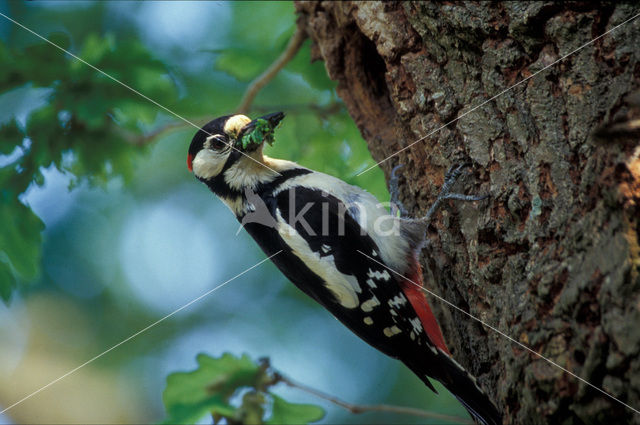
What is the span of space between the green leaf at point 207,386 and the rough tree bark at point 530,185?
878 mm

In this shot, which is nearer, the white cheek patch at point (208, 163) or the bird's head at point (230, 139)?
the bird's head at point (230, 139)

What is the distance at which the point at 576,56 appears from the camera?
1.49 meters

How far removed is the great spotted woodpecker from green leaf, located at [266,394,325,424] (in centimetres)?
39

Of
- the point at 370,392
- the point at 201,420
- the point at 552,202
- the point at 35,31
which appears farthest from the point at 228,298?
the point at 552,202

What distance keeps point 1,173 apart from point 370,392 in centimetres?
234

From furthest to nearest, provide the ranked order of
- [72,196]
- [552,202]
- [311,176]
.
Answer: [72,196] → [311,176] → [552,202]

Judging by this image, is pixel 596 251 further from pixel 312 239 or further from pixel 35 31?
pixel 35 31

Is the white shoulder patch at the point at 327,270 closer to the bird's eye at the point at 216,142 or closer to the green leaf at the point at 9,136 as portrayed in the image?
the bird's eye at the point at 216,142

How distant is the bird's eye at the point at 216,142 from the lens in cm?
244

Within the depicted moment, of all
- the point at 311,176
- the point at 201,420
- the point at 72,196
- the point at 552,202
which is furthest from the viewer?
the point at 72,196

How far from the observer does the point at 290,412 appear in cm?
229

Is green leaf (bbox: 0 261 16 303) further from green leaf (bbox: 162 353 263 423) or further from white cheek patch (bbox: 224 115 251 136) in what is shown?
white cheek patch (bbox: 224 115 251 136)

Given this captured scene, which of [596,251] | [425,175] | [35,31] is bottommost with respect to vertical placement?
[596,251]

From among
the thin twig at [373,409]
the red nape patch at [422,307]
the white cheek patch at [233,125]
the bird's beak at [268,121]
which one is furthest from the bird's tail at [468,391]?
the white cheek patch at [233,125]
